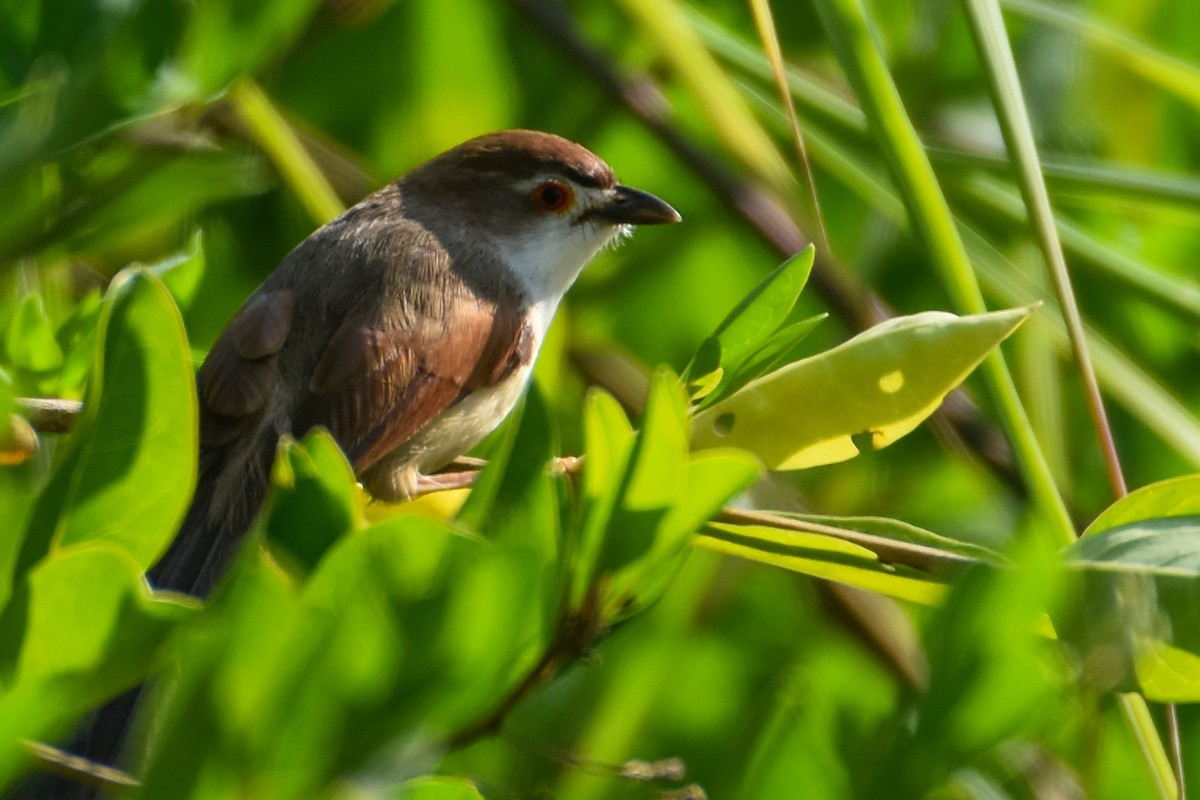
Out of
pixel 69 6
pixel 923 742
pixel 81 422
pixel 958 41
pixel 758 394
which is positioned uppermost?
pixel 958 41

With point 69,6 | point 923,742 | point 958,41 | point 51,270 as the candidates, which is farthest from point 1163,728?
point 958,41

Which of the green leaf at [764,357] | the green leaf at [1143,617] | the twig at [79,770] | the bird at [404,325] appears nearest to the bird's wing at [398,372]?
the bird at [404,325]

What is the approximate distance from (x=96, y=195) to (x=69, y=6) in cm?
65

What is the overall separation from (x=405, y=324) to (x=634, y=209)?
86 cm

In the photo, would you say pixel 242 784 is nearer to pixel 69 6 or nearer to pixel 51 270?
pixel 69 6

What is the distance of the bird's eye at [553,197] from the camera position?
406cm

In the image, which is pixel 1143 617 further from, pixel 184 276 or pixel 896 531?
pixel 184 276

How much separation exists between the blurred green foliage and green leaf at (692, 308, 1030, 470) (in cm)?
3

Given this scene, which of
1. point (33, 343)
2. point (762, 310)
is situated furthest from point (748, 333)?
point (33, 343)

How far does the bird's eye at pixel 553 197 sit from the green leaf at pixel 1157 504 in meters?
2.38

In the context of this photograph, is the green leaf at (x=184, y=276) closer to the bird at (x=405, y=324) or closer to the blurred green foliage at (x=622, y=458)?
the blurred green foliage at (x=622, y=458)

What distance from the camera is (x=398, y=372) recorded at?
3.28 m

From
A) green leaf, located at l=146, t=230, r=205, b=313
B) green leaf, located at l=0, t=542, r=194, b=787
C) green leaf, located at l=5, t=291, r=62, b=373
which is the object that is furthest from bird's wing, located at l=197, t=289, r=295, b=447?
green leaf, located at l=0, t=542, r=194, b=787

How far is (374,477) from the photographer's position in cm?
337
